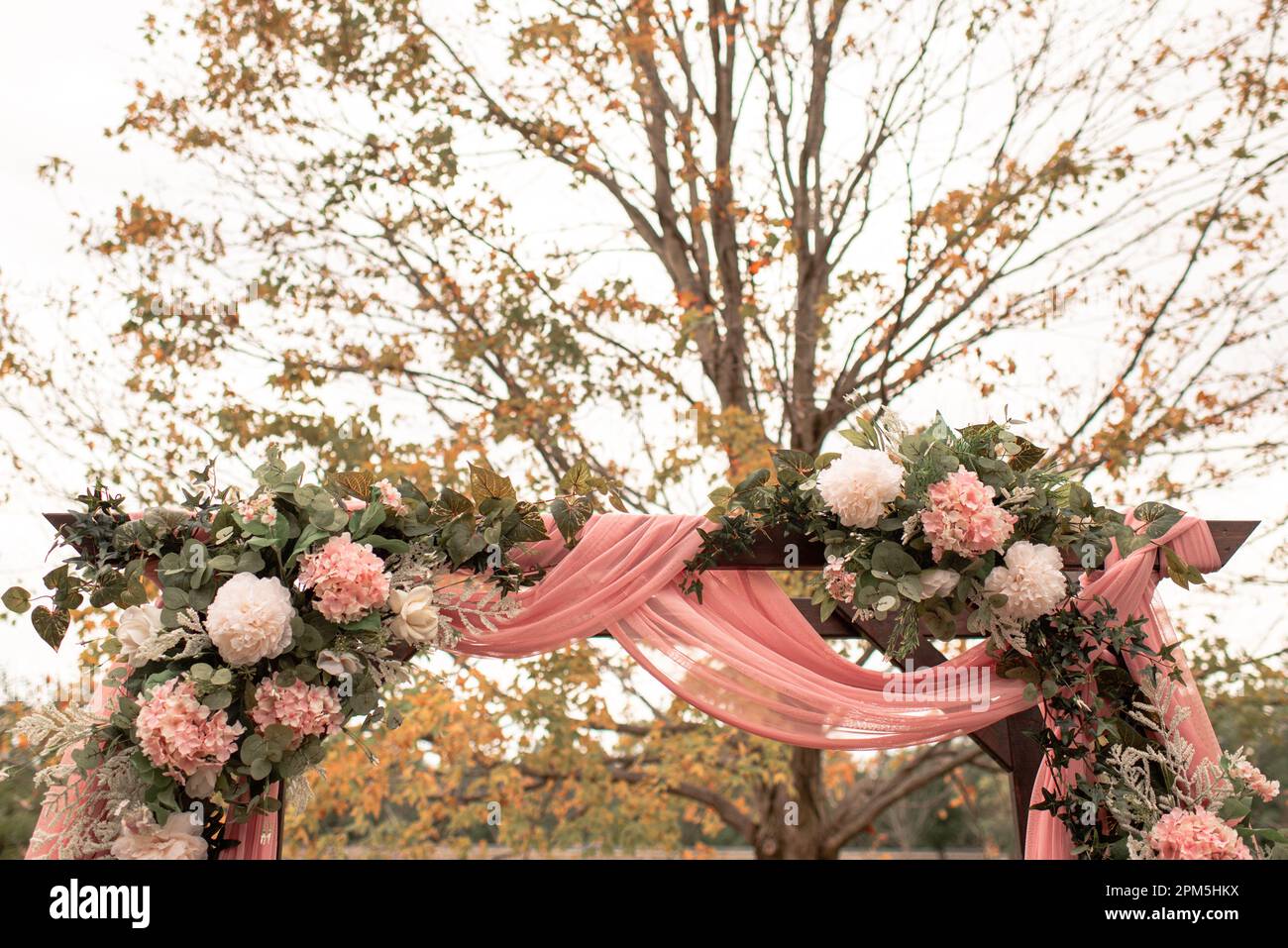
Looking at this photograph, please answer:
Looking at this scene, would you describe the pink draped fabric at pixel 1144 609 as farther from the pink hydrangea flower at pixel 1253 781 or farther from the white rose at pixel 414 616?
the white rose at pixel 414 616

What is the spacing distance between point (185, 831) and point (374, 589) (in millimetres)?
684

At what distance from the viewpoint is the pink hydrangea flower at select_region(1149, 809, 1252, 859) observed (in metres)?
2.53

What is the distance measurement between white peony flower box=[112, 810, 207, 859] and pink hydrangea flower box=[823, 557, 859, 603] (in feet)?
5.37

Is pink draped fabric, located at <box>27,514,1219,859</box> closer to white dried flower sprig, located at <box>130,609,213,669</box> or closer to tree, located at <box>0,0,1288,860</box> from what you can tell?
white dried flower sprig, located at <box>130,609,213,669</box>

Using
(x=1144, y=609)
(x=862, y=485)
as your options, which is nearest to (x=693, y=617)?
(x=862, y=485)

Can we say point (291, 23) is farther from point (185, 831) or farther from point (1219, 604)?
point (1219, 604)

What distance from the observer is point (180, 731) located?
7.85 ft

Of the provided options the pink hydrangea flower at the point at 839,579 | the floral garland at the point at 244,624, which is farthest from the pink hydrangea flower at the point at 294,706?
the pink hydrangea flower at the point at 839,579

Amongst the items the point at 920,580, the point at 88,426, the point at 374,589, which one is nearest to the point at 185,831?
the point at 374,589

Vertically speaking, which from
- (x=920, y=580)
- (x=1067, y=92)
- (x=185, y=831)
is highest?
(x=1067, y=92)

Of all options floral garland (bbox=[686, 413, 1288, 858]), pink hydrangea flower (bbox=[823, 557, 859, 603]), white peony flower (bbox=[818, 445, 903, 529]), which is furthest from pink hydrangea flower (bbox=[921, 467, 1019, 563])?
pink hydrangea flower (bbox=[823, 557, 859, 603])

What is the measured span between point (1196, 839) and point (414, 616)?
1.91 meters

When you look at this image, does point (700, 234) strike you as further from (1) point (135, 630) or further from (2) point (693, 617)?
(1) point (135, 630)

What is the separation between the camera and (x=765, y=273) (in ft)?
19.7
